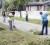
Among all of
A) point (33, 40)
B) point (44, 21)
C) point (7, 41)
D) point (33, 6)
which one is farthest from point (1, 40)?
point (33, 6)

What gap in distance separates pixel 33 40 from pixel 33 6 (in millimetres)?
42207

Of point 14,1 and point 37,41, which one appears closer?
point 37,41

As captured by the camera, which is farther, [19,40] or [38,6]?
[38,6]

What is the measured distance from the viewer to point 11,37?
13656mm

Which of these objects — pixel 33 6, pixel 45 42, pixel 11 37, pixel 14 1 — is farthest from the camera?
pixel 33 6

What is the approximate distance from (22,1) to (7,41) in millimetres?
4510

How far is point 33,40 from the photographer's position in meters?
12.3

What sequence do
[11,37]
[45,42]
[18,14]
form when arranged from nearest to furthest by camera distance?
[45,42]
[11,37]
[18,14]

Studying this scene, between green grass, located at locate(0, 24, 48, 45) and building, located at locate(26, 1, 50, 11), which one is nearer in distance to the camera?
green grass, located at locate(0, 24, 48, 45)

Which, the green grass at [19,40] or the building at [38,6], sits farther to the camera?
the building at [38,6]

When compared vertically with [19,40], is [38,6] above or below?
below

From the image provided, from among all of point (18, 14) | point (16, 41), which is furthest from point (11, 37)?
point (18, 14)

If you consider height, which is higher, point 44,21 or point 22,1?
point 22,1

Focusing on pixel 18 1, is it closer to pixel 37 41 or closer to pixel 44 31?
pixel 44 31
